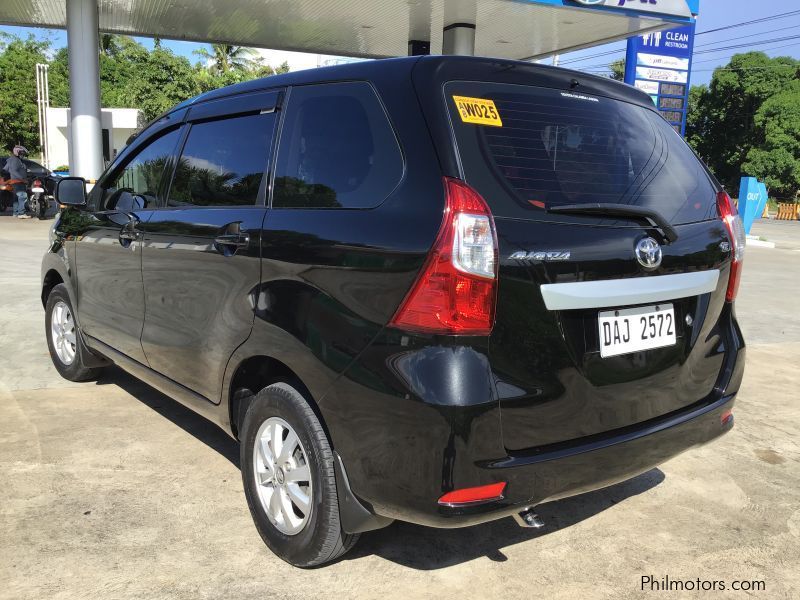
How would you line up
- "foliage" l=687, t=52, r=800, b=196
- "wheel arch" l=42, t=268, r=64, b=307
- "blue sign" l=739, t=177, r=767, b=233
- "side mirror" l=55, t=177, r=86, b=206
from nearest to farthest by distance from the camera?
"side mirror" l=55, t=177, r=86, b=206 < "wheel arch" l=42, t=268, r=64, b=307 < "blue sign" l=739, t=177, r=767, b=233 < "foliage" l=687, t=52, r=800, b=196

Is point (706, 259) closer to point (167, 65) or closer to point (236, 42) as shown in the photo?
point (236, 42)

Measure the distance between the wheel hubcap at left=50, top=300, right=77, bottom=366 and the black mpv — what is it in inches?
81.4

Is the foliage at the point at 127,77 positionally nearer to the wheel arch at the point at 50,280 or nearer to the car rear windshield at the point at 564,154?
the wheel arch at the point at 50,280

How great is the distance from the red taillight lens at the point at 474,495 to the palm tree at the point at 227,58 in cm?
4392

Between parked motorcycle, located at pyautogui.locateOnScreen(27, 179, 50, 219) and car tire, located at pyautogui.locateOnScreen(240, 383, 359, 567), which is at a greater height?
parked motorcycle, located at pyautogui.locateOnScreen(27, 179, 50, 219)

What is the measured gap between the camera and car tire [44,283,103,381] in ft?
15.5

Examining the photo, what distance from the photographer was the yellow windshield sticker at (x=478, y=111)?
7.57ft

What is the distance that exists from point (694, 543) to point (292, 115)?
8.06ft

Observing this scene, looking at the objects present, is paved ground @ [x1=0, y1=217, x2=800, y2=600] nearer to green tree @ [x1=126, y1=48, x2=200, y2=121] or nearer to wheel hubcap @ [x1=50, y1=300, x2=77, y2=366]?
wheel hubcap @ [x1=50, y1=300, x2=77, y2=366]

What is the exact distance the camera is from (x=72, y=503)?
3160 millimetres

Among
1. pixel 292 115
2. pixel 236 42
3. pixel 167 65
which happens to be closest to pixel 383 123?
pixel 292 115

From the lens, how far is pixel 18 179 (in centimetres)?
1831

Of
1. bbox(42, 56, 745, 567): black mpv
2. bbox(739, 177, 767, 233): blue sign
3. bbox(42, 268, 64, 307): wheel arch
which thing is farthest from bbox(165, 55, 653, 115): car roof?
bbox(739, 177, 767, 233): blue sign

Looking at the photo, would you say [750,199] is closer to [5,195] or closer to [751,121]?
[5,195]
